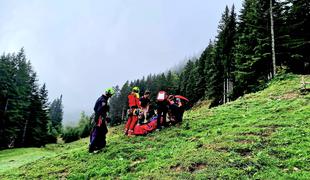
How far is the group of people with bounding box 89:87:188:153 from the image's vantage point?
12734 millimetres

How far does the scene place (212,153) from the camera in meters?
9.41

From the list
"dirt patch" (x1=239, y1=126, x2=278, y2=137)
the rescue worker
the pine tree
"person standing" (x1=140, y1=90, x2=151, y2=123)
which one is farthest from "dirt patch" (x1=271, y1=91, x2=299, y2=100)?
the pine tree

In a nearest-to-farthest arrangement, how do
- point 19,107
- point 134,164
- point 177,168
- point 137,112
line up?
point 177,168 → point 134,164 → point 137,112 → point 19,107

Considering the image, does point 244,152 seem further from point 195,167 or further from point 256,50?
point 256,50

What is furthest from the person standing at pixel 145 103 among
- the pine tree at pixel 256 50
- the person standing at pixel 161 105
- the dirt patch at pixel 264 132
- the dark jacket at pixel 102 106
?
the pine tree at pixel 256 50

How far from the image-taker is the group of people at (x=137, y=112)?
12.7 metres

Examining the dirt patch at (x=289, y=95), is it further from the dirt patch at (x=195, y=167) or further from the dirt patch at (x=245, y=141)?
the dirt patch at (x=195, y=167)

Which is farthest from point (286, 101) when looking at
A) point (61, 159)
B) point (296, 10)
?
point (296, 10)

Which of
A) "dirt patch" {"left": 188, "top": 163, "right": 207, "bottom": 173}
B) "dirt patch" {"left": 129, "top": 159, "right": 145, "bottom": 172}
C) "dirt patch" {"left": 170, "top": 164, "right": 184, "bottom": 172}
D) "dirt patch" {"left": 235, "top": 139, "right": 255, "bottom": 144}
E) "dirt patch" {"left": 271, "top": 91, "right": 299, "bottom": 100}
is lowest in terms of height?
"dirt patch" {"left": 129, "top": 159, "right": 145, "bottom": 172}

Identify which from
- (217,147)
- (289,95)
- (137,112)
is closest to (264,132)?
(217,147)

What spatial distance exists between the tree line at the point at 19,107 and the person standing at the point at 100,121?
3594 cm

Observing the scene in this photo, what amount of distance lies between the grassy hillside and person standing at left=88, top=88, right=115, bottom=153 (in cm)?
54

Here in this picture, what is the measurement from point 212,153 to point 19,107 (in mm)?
44330

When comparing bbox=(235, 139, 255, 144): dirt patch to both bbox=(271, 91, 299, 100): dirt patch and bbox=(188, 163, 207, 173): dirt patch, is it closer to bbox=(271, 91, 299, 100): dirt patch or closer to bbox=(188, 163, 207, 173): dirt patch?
bbox=(188, 163, 207, 173): dirt patch
